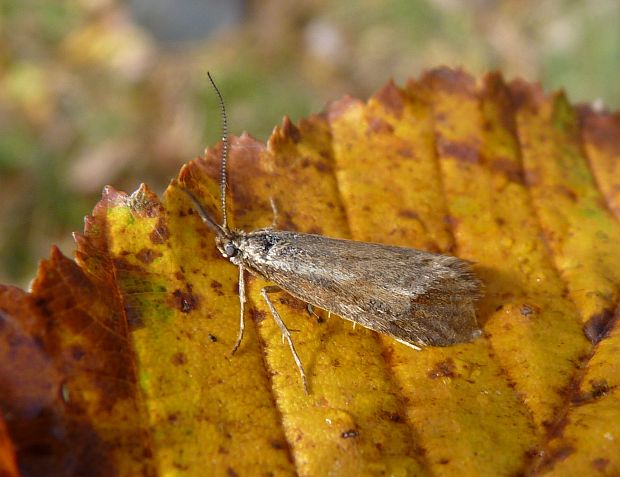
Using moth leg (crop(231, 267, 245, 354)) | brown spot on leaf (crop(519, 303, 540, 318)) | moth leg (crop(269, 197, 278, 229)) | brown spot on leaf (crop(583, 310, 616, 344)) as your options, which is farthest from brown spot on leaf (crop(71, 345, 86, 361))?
brown spot on leaf (crop(583, 310, 616, 344))

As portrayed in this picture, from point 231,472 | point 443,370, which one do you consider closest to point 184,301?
point 231,472

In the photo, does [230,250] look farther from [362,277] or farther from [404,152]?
[404,152]

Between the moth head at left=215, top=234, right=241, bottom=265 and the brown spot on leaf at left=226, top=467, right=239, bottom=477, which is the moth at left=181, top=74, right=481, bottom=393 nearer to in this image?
the moth head at left=215, top=234, right=241, bottom=265

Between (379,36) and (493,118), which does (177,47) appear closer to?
(379,36)

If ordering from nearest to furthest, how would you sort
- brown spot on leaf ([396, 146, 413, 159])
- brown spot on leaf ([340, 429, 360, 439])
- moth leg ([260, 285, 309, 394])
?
brown spot on leaf ([340, 429, 360, 439]) < moth leg ([260, 285, 309, 394]) < brown spot on leaf ([396, 146, 413, 159])

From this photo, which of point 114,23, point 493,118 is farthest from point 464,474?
point 114,23

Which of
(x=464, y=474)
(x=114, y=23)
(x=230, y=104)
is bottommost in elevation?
(x=464, y=474)

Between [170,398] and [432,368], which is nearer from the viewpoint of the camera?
[170,398]

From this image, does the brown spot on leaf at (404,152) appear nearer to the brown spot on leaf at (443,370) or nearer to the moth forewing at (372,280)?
the moth forewing at (372,280)
